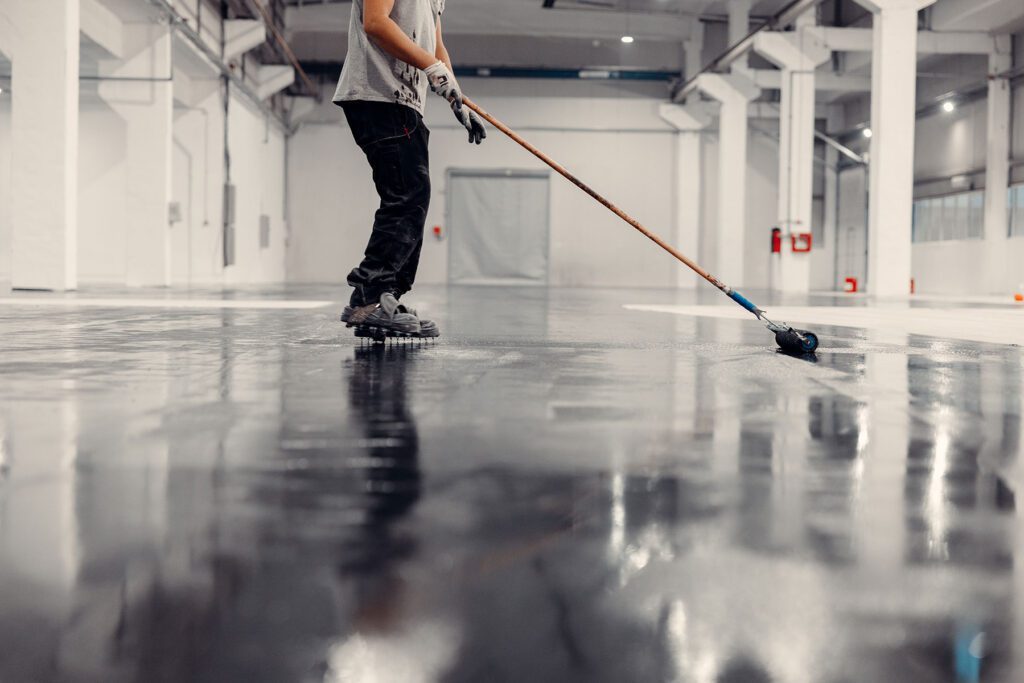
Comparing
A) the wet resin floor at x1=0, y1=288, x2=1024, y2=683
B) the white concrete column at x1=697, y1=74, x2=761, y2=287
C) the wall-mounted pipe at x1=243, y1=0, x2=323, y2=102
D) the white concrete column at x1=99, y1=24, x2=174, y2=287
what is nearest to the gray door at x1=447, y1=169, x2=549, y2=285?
the wall-mounted pipe at x1=243, y1=0, x2=323, y2=102

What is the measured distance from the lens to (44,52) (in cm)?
964

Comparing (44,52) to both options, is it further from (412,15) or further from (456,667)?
(456,667)

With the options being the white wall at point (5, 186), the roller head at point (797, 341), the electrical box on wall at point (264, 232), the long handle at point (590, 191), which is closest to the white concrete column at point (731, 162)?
the electrical box on wall at point (264, 232)

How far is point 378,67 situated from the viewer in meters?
3.61

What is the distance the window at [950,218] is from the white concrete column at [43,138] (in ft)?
50.5

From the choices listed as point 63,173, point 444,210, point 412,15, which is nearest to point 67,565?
point 412,15

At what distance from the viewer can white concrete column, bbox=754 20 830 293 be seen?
625 inches

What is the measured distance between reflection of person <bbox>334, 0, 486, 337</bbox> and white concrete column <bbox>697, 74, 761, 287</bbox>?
1613cm

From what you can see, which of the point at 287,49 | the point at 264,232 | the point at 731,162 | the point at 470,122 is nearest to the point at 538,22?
the point at 731,162

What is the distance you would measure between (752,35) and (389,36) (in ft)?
44.8

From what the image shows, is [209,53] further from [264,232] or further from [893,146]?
[893,146]

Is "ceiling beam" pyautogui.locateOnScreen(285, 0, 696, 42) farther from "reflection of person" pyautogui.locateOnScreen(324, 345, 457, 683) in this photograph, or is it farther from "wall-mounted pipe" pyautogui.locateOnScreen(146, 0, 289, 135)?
"reflection of person" pyautogui.locateOnScreen(324, 345, 457, 683)

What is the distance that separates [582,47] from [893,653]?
21961 millimetres

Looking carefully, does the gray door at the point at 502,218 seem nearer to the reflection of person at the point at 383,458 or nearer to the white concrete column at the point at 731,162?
the white concrete column at the point at 731,162
